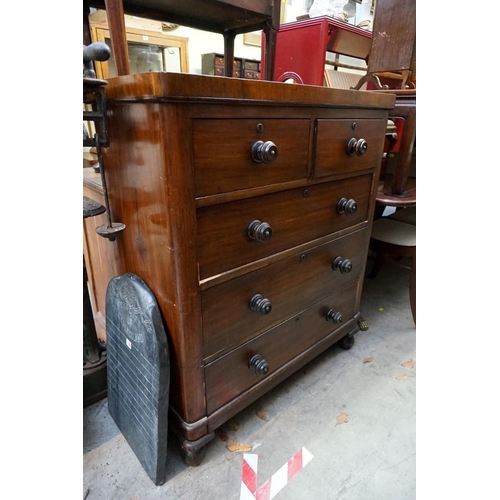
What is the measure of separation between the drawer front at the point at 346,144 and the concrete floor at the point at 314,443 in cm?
85

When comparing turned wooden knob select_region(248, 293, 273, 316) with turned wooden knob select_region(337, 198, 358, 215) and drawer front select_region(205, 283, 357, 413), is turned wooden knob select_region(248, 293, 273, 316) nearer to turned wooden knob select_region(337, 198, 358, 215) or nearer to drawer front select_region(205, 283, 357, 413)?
drawer front select_region(205, 283, 357, 413)

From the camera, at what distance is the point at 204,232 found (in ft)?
2.63

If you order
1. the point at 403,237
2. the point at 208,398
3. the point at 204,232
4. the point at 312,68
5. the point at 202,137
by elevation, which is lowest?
the point at 208,398

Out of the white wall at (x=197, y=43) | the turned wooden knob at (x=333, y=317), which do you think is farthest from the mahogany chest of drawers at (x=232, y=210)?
the white wall at (x=197, y=43)

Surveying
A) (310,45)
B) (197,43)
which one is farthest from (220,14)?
(197,43)

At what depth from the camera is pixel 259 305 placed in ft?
3.19

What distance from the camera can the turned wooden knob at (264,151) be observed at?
0.80m

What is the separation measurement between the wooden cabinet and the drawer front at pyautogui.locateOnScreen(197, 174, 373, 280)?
101 inches

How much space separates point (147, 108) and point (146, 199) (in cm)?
20

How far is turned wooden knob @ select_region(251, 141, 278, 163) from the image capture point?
2.64ft

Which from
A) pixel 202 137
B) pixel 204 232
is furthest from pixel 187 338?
pixel 202 137

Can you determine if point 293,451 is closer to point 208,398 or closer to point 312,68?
point 208,398

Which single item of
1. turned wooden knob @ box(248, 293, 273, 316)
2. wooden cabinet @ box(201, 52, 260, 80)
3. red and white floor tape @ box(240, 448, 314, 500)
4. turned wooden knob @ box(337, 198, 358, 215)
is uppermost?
wooden cabinet @ box(201, 52, 260, 80)

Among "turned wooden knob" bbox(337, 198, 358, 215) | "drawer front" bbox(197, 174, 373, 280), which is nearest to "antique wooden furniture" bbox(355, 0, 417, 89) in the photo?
"drawer front" bbox(197, 174, 373, 280)
